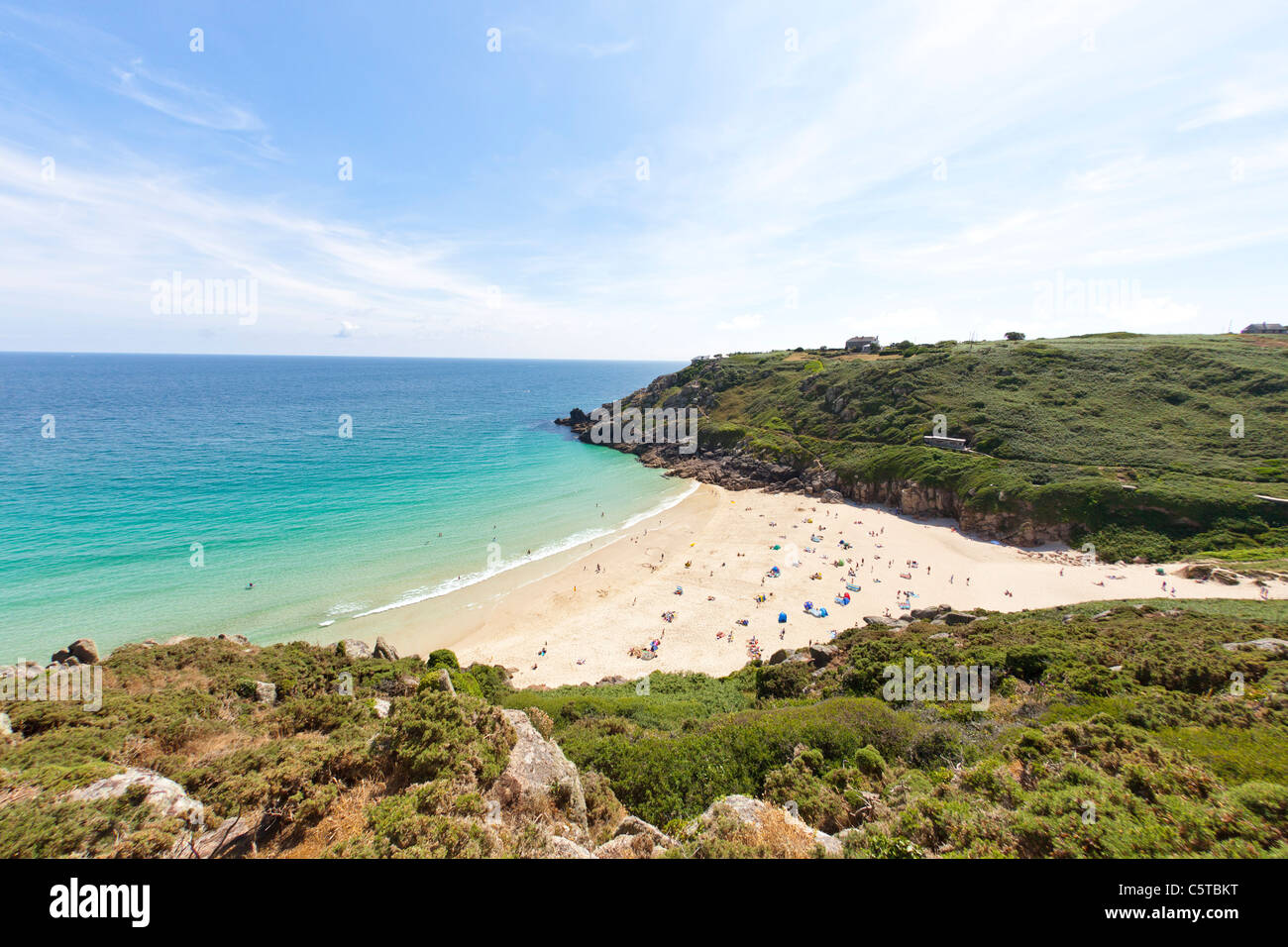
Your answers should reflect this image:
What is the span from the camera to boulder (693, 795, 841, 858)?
8320 mm

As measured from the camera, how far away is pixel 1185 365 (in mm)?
62469

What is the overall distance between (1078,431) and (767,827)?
67401mm

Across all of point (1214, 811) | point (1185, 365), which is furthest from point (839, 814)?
point (1185, 365)

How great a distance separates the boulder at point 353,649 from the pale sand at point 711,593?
21.9 ft

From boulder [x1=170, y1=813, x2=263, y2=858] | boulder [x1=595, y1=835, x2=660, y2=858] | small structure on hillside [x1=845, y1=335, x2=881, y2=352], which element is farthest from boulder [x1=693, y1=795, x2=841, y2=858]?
small structure on hillside [x1=845, y1=335, x2=881, y2=352]

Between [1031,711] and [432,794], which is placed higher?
[432,794]

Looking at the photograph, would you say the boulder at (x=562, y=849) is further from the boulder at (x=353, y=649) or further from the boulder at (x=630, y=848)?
the boulder at (x=353, y=649)

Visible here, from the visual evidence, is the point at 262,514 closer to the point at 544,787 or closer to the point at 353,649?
the point at 353,649

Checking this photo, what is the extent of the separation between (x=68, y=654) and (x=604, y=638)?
25.2 m

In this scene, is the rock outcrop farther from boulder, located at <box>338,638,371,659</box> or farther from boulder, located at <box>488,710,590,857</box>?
boulder, located at <box>488,710,590,857</box>
